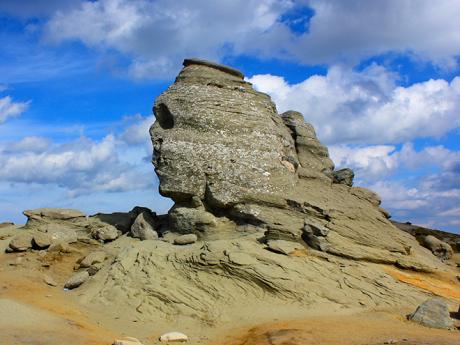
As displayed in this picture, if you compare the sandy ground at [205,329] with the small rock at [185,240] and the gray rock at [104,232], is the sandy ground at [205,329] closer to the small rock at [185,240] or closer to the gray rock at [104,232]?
the small rock at [185,240]

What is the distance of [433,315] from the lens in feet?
43.4

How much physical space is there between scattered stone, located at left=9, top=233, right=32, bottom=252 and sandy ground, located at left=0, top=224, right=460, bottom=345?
336 cm

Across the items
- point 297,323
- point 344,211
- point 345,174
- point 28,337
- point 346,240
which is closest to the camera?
point 28,337

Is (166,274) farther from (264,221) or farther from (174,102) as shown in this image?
(174,102)

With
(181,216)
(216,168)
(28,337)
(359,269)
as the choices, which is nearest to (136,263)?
(181,216)

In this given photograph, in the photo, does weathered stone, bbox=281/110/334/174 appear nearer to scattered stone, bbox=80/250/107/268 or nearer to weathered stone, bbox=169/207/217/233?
weathered stone, bbox=169/207/217/233

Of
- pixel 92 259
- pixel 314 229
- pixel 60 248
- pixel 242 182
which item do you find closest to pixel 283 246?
pixel 314 229

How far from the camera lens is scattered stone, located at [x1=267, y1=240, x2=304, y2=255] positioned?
16578 mm

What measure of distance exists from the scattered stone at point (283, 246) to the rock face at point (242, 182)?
0.96 ft

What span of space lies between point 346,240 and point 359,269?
180 cm

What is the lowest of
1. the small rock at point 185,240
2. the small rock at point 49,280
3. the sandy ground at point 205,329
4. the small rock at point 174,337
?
the small rock at point 174,337

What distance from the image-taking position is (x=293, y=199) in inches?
755

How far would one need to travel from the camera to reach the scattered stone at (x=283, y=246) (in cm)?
1658

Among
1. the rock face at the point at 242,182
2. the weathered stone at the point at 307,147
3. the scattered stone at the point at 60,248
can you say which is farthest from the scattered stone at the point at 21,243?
the weathered stone at the point at 307,147
